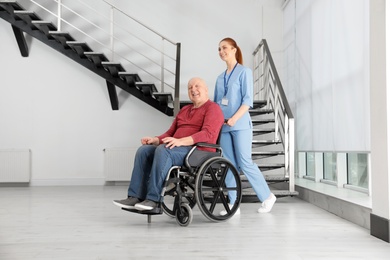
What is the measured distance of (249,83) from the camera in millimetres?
3939

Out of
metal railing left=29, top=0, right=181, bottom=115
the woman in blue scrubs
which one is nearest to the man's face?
the woman in blue scrubs

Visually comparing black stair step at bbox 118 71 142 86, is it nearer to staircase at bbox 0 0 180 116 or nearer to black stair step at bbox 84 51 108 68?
staircase at bbox 0 0 180 116

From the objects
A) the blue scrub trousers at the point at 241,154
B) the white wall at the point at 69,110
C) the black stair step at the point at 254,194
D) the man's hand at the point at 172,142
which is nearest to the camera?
the man's hand at the point at 172,142

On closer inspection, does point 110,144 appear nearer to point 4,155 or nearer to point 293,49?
point 4,155

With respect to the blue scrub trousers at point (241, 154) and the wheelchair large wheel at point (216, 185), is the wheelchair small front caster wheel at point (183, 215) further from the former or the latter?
the blue scrub trousers at point (241, 154)

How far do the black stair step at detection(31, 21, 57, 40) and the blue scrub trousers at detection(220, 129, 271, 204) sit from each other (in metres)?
3.51

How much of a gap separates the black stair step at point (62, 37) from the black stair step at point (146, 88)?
1.07 m

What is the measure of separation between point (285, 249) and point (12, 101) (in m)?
5.64

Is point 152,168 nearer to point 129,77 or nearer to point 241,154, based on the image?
point 241,154

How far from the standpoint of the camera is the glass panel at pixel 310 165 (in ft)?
20.3

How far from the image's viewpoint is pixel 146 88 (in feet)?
21.8

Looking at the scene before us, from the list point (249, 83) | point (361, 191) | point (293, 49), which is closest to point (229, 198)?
point (249, 83)

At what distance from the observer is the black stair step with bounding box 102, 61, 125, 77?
651 centimetres

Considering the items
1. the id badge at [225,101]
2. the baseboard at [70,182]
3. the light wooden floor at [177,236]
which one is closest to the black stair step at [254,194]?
the light wooden floor at [177,236]
